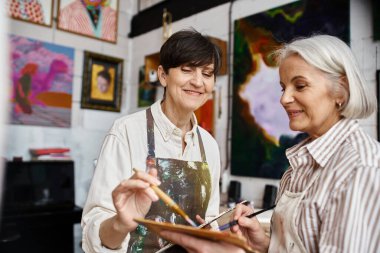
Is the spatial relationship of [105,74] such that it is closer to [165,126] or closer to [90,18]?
[90,18]


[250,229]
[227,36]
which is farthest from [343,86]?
[227,36]

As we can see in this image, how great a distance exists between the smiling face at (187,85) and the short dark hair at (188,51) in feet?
0.10

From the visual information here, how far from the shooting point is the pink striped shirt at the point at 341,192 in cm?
106

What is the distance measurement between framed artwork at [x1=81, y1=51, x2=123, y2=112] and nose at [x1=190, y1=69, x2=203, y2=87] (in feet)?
11.2

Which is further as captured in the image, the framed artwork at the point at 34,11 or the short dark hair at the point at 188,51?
the framed artwork at the point at 34,11

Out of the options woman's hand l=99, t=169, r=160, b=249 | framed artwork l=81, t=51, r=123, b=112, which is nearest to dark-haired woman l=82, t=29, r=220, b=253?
woman's hand l=99, t=169, r=160, b=249

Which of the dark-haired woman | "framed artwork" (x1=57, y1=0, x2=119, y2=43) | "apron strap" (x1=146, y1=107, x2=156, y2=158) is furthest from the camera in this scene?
"framed artwork" (x1=57, y1=0, x2=119, y2=43)

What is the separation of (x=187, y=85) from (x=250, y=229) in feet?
2.60

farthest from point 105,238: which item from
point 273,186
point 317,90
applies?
point 273,186

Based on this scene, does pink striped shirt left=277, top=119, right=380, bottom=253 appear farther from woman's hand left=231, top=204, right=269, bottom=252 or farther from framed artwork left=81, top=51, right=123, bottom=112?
framed artwork left=81, top=51, right=123, bottom=112

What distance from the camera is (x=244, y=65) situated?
3688mm

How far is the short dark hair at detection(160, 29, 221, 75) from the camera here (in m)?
1.82

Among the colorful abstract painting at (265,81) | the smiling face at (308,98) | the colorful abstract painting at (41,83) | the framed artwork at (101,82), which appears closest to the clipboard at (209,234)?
the smiling face at (308,98)

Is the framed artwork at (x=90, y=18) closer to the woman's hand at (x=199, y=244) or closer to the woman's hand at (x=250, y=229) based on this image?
the woman's hand at (x=250, y=229)
